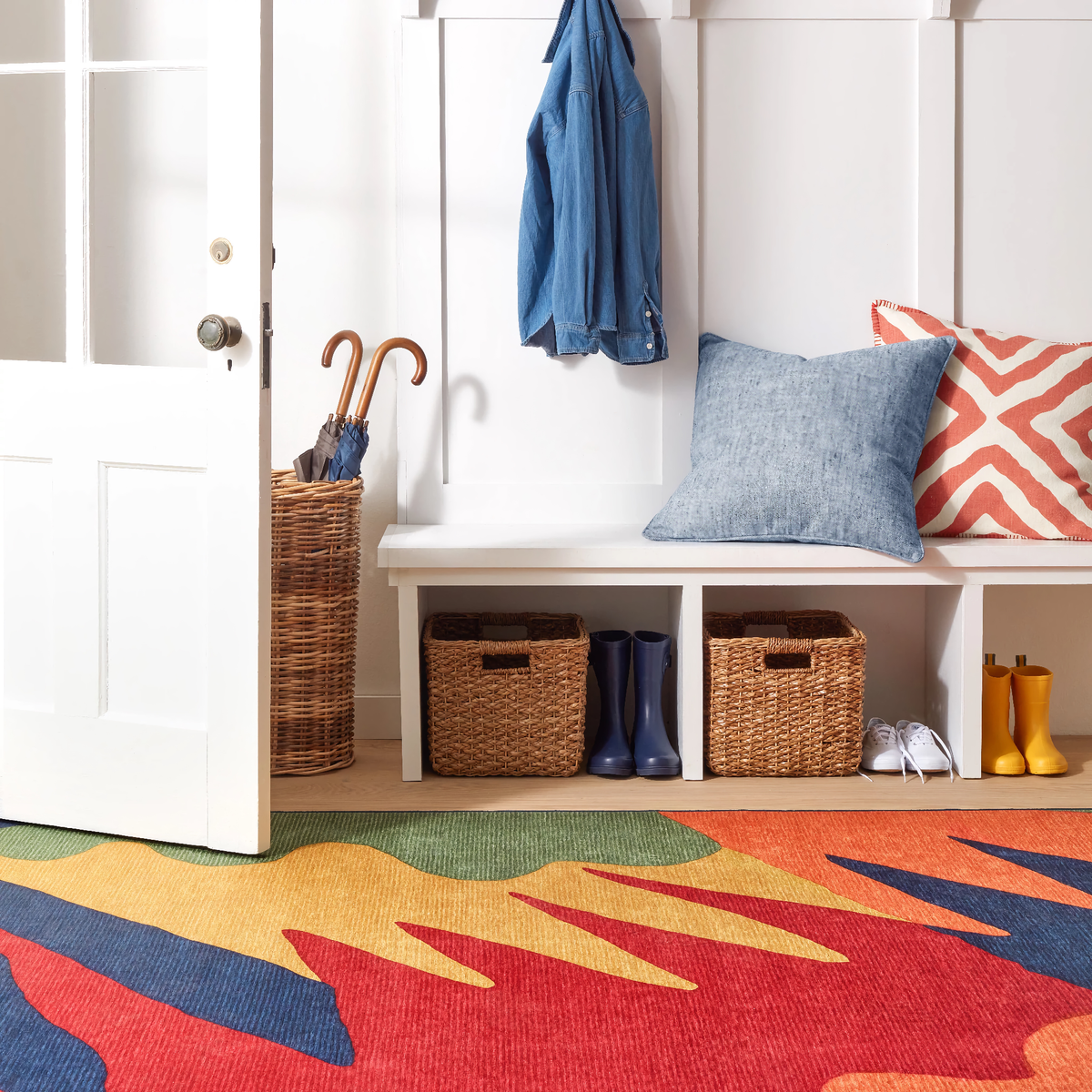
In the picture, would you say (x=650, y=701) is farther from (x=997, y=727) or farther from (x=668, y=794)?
(x=997, y=727)

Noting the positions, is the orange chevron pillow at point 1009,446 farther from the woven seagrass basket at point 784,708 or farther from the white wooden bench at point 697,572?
the woven seagrass basket at point 784,708

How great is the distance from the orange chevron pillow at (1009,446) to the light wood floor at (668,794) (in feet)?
1.87

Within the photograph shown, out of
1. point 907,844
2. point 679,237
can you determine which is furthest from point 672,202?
point 907,844

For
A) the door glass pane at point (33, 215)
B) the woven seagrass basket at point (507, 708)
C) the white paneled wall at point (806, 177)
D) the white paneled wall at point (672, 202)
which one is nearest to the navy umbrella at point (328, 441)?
the white paneled wall at point (672, 202)

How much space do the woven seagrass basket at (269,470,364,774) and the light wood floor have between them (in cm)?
9

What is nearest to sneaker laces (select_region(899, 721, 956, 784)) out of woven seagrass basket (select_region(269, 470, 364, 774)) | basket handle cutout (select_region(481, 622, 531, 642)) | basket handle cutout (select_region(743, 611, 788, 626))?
basket handle cutout (select_region(743, 611, 788, 626))

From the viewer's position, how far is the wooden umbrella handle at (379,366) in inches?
89.3

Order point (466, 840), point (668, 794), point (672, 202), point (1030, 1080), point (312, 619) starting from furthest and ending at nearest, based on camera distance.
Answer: point (672, 202) → point (312, 619) → point (668, 794) → point (466, 840) → point (1030, 1080)

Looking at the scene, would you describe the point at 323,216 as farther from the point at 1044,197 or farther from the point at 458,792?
the point at 1044,197

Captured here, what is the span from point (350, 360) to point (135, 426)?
2.41 ft

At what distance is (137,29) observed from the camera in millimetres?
1750

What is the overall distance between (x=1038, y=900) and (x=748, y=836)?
49 centimetres

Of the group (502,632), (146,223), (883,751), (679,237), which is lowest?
(883,751)

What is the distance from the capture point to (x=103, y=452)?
1.74 m
